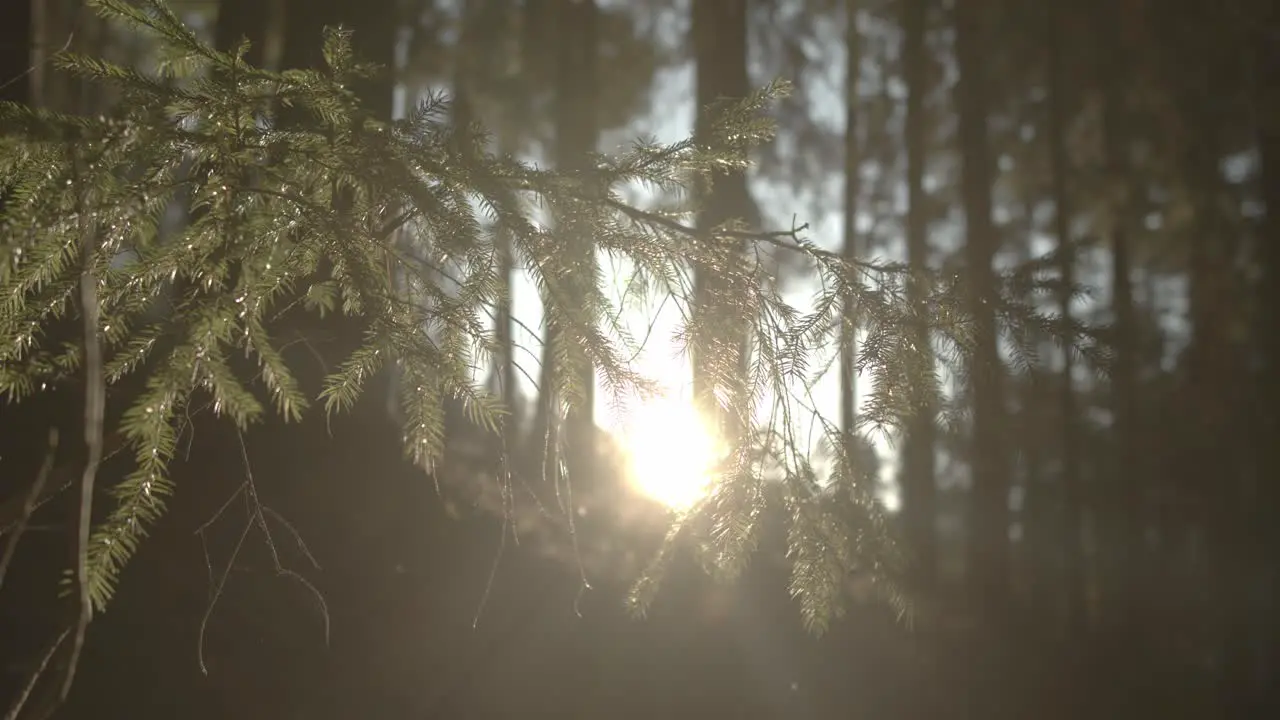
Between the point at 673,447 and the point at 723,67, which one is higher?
the point at 723,67

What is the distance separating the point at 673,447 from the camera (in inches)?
99.9

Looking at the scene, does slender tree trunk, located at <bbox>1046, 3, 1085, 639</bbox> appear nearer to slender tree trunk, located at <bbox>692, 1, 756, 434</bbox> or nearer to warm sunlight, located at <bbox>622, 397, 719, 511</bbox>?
slender tree trunk, located at <bbox>692, 1, 756, 434</bbox>

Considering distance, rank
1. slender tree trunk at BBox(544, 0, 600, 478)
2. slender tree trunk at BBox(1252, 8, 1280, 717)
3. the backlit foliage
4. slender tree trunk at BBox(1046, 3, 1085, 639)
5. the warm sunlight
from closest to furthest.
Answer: the backlit foliage
the warm sunlight
slender tree trunk at BBox(544, 0, 600, 478)
slender tree trunk at BBox(1252, 8, 1280, 717)
slender tree trunk at BBox(1046, 3, 1085, 639)

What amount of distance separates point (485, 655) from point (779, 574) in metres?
3.57

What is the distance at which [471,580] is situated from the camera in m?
5.62

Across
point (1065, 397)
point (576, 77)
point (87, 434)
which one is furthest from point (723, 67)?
point (1065, 397)

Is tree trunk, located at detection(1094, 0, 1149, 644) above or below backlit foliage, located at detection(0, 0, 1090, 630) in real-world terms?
above

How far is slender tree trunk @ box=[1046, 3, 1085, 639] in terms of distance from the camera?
48.0 feet

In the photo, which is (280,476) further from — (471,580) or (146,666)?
(471,580)

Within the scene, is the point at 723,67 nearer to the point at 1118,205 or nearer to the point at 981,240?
the point at 981,240

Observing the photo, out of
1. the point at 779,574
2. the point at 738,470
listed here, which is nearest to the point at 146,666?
the point at 738,470

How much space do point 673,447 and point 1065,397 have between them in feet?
48.9

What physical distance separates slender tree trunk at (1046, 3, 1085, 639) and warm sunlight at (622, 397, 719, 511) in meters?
12.6

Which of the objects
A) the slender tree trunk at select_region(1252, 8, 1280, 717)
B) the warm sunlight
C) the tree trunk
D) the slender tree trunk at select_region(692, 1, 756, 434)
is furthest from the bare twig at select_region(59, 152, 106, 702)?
the slender tree trunk at select_region(1252, 8, 1280, 717)
